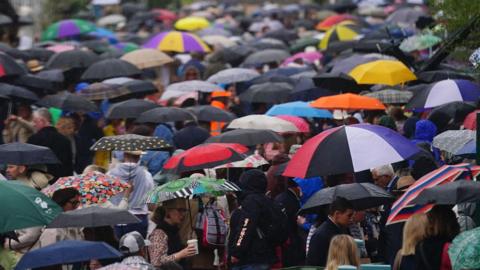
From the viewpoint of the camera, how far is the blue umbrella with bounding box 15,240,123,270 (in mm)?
10297

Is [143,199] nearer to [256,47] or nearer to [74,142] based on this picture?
[74,142]

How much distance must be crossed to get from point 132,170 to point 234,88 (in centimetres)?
1039

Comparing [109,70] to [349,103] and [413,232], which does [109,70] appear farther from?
[413,232]

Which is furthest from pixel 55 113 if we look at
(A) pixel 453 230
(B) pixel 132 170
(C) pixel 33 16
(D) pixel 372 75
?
(C) pixel 33 16

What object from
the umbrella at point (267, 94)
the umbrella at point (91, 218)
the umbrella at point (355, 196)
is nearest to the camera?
the umbrella at point (91, 218)

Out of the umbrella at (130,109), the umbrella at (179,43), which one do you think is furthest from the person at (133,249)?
the umbrella at (179,43)

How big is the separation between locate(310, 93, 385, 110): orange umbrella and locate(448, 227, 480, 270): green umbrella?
746 cm

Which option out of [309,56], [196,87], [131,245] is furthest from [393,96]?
[309,56]

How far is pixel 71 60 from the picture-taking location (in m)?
26.0

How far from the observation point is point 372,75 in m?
19.8

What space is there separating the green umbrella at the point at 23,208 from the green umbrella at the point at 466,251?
3445 mm

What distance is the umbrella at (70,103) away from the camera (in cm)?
1994

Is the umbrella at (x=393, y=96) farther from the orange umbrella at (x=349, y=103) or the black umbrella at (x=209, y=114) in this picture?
the black umbrella at (x=209, y=114)

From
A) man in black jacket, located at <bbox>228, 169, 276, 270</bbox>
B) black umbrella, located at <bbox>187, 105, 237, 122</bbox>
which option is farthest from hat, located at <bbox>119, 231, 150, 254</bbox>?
black umbrella, located at <bbox>187, 105, 237, 122</bbox>
